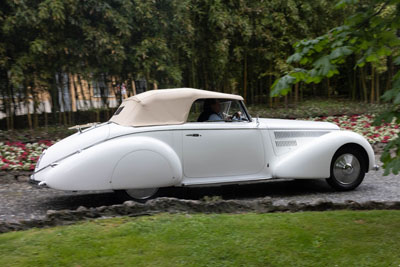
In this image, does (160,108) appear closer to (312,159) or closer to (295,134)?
(295,134)

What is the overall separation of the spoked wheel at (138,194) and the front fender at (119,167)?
0.62ft

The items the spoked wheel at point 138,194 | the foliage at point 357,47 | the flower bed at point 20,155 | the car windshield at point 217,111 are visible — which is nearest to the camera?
the foliage at point 357,47

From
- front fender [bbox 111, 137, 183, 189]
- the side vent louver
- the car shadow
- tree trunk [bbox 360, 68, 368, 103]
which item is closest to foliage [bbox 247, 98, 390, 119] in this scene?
tree trunk [bbox 360, 68, 368, 103]

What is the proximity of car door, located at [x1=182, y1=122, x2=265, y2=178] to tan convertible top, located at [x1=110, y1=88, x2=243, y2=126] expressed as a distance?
0.25 m

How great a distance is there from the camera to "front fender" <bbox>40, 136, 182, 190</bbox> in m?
5.14

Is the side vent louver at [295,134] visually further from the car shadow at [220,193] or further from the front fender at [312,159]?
the car shadow at [220,193]

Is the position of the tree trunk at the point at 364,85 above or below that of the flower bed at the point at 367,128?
above

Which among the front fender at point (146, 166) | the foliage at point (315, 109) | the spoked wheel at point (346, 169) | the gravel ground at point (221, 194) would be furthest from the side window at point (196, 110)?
the foliage at point (315, 109)

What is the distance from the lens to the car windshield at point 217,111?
19.6ft

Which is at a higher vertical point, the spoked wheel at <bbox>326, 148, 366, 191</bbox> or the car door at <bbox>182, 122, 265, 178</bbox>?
the car door at <bbox>182, 122, 265, 178</bbox>

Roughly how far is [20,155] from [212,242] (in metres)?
6.17

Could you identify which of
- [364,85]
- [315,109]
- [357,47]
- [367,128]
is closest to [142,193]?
[357,47]

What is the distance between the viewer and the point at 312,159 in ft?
20.0

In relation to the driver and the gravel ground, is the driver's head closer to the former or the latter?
the driver
